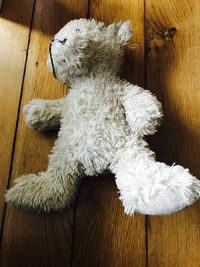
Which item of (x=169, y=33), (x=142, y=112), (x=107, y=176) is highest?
(x=169, y=33)

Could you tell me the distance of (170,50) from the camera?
0.90 metres

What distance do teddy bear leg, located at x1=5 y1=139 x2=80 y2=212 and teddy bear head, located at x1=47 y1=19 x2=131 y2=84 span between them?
172mm

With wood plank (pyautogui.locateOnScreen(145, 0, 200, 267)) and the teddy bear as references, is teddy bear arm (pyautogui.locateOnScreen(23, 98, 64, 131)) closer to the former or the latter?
the teddy bear

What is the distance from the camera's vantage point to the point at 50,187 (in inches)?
28.4

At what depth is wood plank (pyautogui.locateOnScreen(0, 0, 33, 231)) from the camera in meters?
0.82

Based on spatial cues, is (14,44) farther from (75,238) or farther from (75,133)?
(75,238)

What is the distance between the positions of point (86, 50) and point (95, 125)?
0.50 feet

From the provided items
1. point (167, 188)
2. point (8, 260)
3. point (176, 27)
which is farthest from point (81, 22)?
point (8, 260)

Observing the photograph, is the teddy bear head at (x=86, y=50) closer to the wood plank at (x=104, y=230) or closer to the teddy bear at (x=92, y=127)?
the teddy bear at (x=92, y=127)

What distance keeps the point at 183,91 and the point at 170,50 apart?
0.11 m

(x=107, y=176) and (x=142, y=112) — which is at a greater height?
(x=142, y=112)

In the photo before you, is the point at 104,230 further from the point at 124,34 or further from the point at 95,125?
the point at 124,34

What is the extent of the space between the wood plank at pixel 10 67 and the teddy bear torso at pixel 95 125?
0.14 metres

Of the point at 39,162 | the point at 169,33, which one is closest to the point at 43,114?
the point at 39,162
